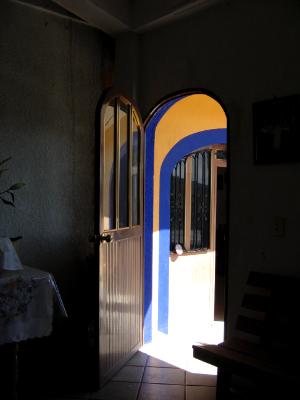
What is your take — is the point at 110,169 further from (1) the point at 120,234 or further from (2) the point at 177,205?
(2) the point at 177,205

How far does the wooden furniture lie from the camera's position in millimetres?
1889

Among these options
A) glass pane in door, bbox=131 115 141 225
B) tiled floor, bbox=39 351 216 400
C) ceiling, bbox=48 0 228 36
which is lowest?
tiled floor, bbox=39 351 216 400

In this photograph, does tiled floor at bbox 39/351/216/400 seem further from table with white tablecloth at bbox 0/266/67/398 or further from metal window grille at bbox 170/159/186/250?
metal window grille at bbox 170/159/186/250

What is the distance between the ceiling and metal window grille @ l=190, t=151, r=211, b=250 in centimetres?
207

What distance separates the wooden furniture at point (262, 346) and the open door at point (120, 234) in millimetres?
787

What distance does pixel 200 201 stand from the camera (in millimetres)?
5020

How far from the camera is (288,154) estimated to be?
7.52ft

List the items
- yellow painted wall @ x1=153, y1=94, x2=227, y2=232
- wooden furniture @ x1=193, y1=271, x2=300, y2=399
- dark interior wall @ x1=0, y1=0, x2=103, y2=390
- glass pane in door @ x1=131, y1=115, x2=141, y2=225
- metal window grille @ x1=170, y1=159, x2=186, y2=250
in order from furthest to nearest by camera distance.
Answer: metal window grille @ x1=170, y1=159, x2=186, y2=250 → yellow painted wall @ x1=153, y1=94, x2=227, y2=232 → glass pane in door @ x1=131, y1=115, x2=141, y2=225 → dark interior wall @ x1=0, y1=0, x2=103, y2=390 → wooden furniture @ x1=193, y1=271, x2=300, y2=399

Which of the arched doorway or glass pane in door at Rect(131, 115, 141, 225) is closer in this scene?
glass pane in door at Rect(131, 115, 141, 225)

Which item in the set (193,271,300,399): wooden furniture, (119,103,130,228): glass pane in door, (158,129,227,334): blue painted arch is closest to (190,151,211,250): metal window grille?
(158,129,227,334): blue painted arch

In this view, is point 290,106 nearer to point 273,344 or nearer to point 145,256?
point 273,344

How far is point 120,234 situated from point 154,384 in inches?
43.0

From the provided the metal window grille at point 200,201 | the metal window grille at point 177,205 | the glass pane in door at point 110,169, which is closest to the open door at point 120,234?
the glass pane in door at point 110,169

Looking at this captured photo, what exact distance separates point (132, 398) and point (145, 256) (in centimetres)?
117
